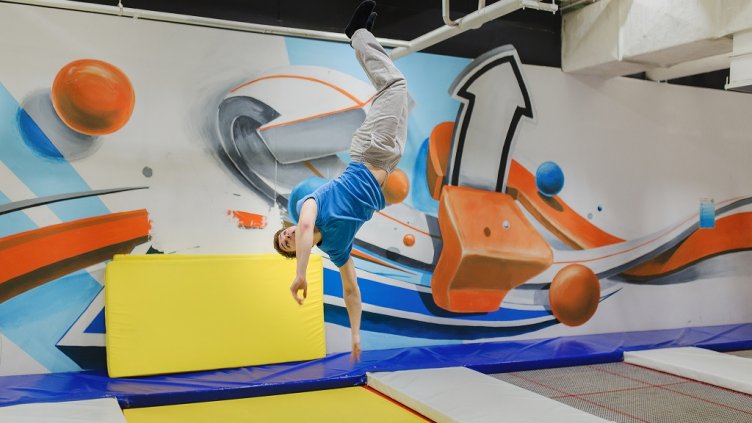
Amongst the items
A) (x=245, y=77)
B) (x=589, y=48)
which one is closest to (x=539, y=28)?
(x=589, y=48)

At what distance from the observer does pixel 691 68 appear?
7.37m

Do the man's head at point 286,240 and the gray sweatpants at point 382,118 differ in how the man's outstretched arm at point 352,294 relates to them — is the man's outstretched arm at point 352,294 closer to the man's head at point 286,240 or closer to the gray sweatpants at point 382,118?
the man's head at point 286,240

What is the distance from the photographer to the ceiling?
588cm

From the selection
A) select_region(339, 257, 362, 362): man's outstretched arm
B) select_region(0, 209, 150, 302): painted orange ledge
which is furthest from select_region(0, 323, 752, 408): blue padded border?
select_region(339, 257, 362, 362): man's outstretched arm

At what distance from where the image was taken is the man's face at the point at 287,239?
4.12m

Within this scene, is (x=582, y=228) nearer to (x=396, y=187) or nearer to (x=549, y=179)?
(x=549, y=179)

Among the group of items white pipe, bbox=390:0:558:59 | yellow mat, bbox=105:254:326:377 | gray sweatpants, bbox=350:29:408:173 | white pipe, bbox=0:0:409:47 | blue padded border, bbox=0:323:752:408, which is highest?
white pipe, bbox=0:0:409:47

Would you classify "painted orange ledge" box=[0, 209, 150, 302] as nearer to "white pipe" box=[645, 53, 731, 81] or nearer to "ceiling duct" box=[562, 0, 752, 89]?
"ceiling duct" box=[562, 0, 752, 89]

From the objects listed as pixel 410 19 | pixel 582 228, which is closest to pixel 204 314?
pixel 410 19

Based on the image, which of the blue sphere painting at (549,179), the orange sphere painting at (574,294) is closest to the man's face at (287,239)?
the blue sphere painting at (549,179)

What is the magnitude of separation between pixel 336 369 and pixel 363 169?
210 centimetres

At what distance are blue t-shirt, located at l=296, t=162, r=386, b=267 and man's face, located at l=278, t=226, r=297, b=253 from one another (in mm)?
168

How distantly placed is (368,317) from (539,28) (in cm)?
340

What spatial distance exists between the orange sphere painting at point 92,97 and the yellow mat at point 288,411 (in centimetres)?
224
